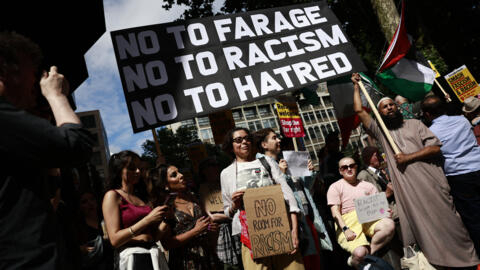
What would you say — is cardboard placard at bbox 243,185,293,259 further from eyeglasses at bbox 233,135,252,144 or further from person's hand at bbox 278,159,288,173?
person's hand at bbox 278,159,288,173

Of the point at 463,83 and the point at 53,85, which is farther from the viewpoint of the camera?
the point at 463,83

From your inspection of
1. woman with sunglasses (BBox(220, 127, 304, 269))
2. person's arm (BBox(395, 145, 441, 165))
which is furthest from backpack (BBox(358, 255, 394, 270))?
person's arm (BBox(395, 145, 441, 165))

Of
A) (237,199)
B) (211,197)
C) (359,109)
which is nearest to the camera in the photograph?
(237,199)

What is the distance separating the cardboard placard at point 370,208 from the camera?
3.89 meters

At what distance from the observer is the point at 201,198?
430 cm

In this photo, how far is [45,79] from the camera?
144 cm

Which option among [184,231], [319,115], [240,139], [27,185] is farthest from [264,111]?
[27,185]

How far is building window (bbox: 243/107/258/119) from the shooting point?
73550 mm

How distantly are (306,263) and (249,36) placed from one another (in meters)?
3.08

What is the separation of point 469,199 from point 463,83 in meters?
3.72

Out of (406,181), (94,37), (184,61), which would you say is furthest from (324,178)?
(94,37)

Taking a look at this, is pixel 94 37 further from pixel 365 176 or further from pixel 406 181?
pixel 406 181

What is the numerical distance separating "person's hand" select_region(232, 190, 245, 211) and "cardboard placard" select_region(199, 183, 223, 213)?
3.02ft

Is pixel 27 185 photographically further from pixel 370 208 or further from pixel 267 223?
pixel 370 208
